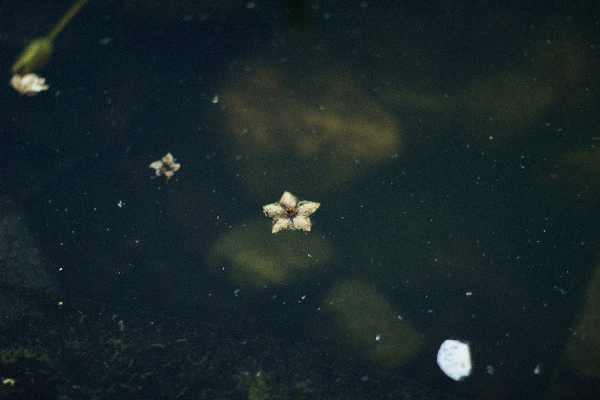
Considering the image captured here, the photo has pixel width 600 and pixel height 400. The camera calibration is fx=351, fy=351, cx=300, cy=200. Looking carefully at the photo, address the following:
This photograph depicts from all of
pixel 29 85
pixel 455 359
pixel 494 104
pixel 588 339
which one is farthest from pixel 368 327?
pixel 29 85

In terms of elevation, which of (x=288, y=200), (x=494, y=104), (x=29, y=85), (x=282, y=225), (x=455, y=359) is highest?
(x=29, y=85)

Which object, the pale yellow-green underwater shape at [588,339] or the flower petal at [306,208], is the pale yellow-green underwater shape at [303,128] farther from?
the pale yellow-green underwater shape at [588,339]

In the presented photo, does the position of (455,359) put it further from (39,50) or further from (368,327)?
(39,50)

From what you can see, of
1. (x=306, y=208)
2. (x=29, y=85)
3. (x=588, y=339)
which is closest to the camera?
(x=588, y=339)

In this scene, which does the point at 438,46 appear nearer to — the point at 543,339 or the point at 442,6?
the point at 442,6

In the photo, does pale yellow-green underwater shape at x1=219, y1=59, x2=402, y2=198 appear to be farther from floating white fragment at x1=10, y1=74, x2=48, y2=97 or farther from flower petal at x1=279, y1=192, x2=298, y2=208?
floating white fragment at x1=10, y1=74, x2=48, y2=97

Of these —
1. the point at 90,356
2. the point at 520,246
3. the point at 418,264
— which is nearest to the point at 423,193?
the point at 418,264
